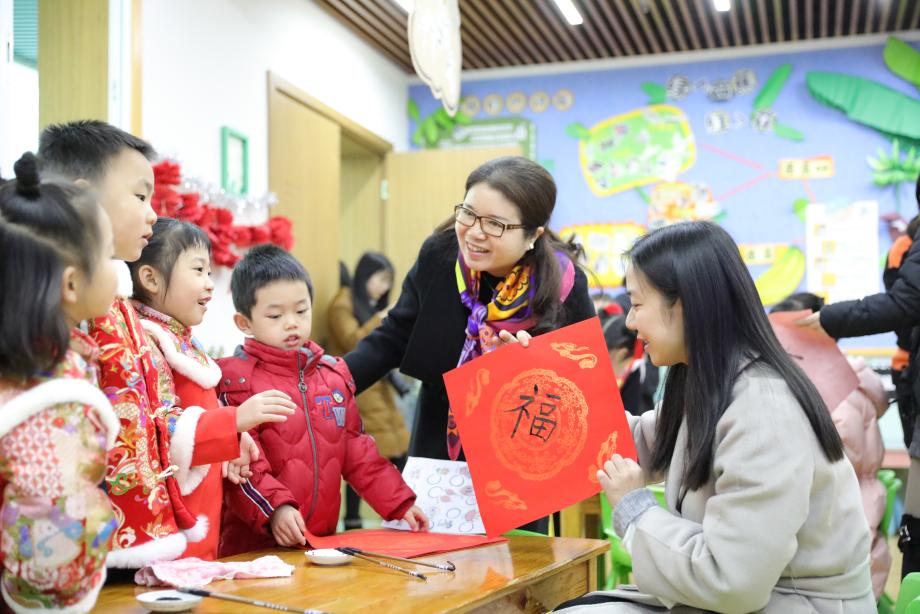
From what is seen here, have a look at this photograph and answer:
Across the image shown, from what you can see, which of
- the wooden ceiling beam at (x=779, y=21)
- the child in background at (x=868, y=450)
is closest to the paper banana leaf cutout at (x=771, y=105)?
the wooden ceiling beam at (x=779, y=21)

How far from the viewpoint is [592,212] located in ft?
22.8

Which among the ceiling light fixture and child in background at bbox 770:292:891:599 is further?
the ceiling light fixture

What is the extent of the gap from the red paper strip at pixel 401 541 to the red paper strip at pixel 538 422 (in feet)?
0.29

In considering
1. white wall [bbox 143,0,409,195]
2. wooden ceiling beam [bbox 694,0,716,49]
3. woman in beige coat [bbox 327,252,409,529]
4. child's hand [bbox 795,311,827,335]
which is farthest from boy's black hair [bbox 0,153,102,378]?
wooden ceiling beam [bbox 694,0,716,49]

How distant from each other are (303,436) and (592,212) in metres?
5.20

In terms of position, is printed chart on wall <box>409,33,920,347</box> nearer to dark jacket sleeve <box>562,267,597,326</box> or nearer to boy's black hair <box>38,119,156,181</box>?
dark jacket sleeve <box>562,267,597,326</box>

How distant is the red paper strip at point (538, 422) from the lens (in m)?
1.84

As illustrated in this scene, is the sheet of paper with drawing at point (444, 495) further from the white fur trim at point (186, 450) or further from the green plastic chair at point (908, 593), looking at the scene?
the green plastic chair at point (908, 593)

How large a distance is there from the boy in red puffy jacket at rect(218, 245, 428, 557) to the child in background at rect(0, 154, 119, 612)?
2.27ft

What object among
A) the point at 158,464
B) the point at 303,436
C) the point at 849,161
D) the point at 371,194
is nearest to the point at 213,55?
the point at 371,194

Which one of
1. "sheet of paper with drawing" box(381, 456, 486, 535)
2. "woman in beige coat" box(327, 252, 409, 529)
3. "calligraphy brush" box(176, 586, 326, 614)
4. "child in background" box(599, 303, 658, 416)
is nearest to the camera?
"calligraphy brush" box(176, 586, 326, 614)

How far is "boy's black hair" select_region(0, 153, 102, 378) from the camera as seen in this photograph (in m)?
1.20

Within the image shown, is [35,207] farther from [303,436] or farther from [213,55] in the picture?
[213,55]

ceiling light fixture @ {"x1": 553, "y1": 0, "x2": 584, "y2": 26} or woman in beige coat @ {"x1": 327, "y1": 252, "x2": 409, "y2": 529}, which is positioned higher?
ceiling light fixture @ {"x1": 553, "y1": 0, "x2": 584, "y2": 26}
